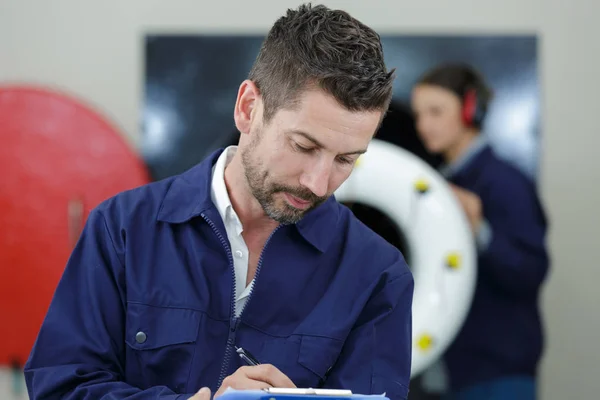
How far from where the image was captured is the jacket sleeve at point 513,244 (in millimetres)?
3115

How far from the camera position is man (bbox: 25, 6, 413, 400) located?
1.29m

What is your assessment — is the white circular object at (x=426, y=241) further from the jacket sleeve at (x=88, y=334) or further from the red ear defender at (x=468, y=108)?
the jacket sleeve at (x=88, y=334)

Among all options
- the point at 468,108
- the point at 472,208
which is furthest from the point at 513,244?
the point at 468,108

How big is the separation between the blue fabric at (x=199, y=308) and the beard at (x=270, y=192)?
68 millimetres

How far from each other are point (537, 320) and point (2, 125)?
217cm

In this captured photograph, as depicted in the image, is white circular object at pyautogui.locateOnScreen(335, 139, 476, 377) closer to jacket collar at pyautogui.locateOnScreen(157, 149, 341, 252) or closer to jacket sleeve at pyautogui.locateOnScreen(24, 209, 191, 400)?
jacket collar at pyautogui.locateOnScreen(157, 149, 341, 252)

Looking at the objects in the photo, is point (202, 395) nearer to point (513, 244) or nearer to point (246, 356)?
point (246, 356)

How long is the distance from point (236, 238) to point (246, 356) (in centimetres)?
21

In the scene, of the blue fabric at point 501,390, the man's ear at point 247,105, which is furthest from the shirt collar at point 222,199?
the blue fabric at point 501,390

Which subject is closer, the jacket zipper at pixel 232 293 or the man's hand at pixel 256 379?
the man's hand at pixel 256 379

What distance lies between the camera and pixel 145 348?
4.35ft

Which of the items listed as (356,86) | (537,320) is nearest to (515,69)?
(537,320)

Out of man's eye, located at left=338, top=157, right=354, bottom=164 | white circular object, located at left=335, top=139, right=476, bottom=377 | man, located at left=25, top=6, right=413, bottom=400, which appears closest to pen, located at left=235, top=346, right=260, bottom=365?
man, located at left=25, top=6, right=413, bottom=400

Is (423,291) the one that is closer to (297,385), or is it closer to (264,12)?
(264,12)
